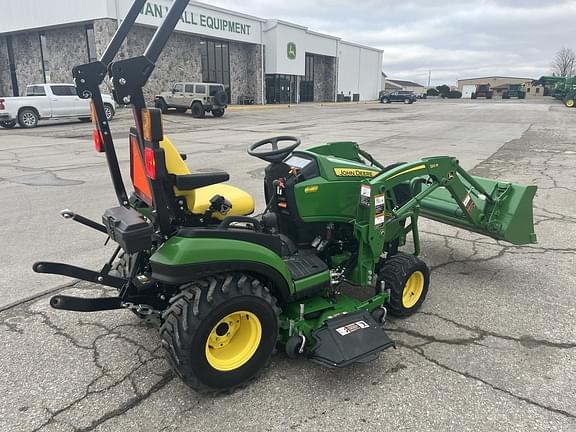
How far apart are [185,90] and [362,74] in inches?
1375

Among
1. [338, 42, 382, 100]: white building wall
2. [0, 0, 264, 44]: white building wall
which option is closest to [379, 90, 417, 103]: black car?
[338, 42, 382, 100]: white building wall

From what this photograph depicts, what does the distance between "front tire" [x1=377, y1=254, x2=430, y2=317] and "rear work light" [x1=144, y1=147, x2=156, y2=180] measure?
186 cm

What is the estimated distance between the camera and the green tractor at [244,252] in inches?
94.0

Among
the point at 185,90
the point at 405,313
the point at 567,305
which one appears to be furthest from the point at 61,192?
the point at 185,90

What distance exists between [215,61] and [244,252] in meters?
34.7

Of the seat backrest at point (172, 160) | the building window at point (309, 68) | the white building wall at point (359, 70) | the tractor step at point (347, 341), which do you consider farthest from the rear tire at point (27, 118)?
the white building wall at point (359, 70)

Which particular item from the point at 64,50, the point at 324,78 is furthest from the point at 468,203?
the point at 324,78

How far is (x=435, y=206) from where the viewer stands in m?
4.61

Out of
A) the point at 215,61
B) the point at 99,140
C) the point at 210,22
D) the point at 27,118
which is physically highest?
the point at 210,22

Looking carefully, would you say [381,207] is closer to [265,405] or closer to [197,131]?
[265,405]

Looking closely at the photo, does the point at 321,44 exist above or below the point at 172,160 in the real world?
above

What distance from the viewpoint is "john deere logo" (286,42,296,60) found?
128 feet

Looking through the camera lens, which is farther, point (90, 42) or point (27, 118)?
point (90, 42)

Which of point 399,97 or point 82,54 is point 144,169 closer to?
point 82,54
